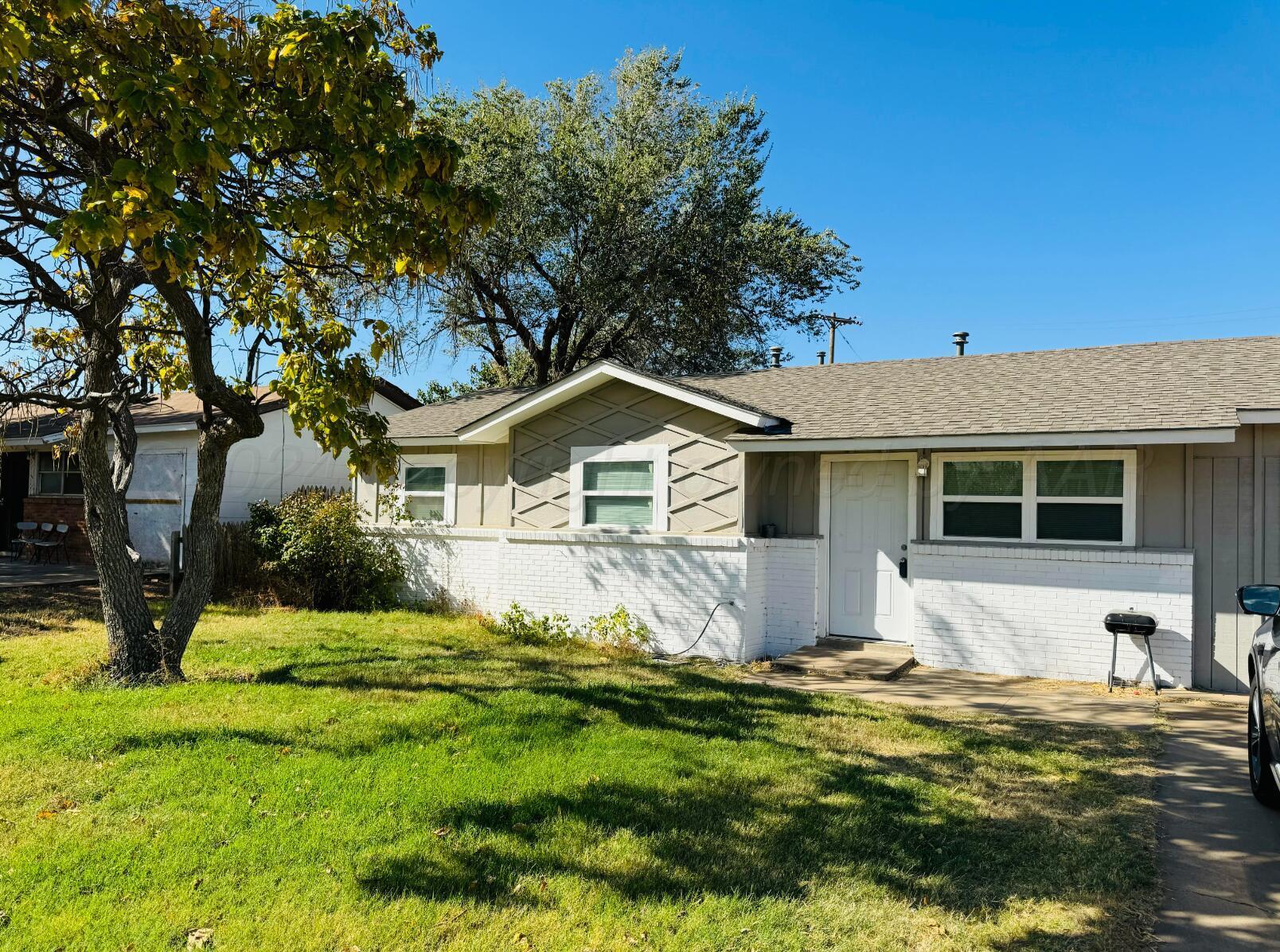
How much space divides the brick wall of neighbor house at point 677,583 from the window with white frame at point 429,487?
6.34 ft

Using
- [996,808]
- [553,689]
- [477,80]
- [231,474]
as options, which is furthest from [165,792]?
[477,80]

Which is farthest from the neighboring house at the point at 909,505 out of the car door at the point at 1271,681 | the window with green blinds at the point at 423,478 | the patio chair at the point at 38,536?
the patio chair at the point at 38,536

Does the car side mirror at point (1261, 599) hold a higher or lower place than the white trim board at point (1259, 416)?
lower

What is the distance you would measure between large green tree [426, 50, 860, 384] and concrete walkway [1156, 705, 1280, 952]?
671 inches

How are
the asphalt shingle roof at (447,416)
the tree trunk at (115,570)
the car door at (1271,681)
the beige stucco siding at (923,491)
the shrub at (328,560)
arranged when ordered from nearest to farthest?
the car door at (1271,681), the tree trunk at (115,570), the beige stucco siding at (923,491), the shrub at (328,560), the asphalt shingle roof at (447,416)

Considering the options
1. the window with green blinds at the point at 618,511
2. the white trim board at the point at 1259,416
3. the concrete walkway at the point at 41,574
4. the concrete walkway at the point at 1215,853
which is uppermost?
the white trim board at the point at 1259,416

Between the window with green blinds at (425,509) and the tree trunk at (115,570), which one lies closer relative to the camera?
the tree trunk at (115,570)

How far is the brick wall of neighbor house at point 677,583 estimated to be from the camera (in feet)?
34.6

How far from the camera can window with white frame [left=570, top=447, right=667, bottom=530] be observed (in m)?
11.4

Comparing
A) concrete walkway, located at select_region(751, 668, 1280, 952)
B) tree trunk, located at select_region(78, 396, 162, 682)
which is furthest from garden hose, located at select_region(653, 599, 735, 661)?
tree trunk, located at select_region(78, 396, 162, 682)

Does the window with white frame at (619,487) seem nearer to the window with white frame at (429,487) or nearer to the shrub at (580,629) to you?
the shrub at (580,629)

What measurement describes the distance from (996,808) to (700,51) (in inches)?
855

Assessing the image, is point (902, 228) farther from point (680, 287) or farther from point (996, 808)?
point (996, 808)

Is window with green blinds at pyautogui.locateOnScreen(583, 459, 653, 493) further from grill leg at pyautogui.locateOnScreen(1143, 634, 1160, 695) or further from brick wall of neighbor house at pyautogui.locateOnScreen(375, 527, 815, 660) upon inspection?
grill leg at pyautogui.locateOnScreen(1143, 634, 1160, 695)
